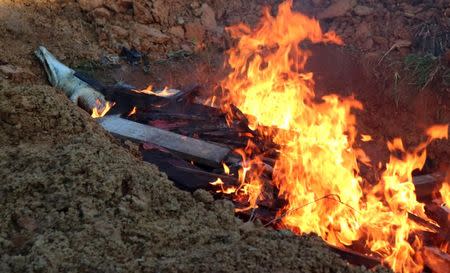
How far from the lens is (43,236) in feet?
9.00

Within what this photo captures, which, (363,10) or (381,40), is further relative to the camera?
(363,10)

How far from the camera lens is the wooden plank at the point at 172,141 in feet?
16.3

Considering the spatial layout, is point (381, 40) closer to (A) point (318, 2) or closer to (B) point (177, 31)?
(A) point (318, 2)

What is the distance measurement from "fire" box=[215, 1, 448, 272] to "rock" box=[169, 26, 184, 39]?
118 cm

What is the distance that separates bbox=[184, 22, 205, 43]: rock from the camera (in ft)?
29.0

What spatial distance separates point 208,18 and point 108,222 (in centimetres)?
704

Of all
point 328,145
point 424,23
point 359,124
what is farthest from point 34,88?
point 424,23

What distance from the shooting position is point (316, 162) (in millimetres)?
5113

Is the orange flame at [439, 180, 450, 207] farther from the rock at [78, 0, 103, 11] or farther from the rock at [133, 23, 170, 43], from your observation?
the rock at [78, 0, 103, 11]

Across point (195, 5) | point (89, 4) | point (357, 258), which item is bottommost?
point (357, 258)

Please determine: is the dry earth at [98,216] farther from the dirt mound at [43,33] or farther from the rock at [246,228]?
the dirt mound at [43,33]

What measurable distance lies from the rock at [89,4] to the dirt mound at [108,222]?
4.73 metres

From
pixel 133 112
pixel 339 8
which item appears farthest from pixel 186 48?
pixel 339 8

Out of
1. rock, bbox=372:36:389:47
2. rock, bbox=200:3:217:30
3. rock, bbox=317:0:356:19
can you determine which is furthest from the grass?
rock, bbox=200:3:217:30
